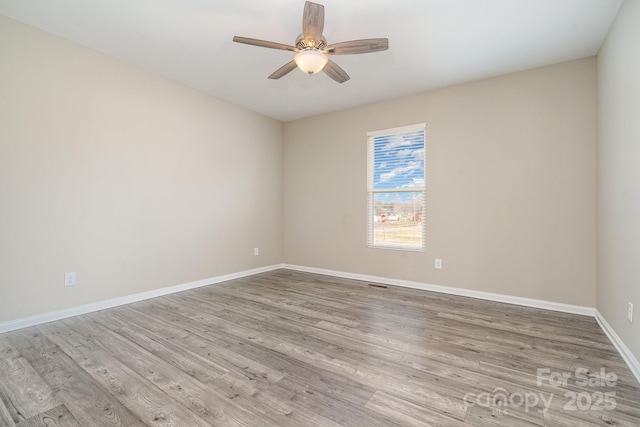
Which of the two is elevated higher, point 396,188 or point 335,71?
point 335,71

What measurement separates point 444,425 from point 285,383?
911 millimetres

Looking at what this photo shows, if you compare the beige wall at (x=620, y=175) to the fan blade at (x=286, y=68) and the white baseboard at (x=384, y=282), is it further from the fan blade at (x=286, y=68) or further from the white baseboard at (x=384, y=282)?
the fan blade at (x=286, y=68)

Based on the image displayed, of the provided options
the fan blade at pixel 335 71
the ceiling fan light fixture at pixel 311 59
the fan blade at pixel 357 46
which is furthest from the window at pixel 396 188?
the ceiling fan light fixture at pixel 311 59

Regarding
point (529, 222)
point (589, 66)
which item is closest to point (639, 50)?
point (589, 66)

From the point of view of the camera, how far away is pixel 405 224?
411 centimetres

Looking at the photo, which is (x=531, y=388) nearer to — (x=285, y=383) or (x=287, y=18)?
(x=285, y=383)

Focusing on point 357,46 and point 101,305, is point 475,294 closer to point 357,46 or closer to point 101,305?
point 357,46

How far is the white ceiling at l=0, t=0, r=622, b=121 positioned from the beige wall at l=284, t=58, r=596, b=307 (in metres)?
0.35

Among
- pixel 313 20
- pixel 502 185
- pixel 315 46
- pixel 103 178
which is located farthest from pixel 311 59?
pixel 502 185

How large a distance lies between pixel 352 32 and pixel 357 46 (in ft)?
1.58

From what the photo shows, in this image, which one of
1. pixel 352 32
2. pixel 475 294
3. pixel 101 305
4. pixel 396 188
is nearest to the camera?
pixel 352 32

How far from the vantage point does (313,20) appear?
6.70 ft

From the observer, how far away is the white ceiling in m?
2.30

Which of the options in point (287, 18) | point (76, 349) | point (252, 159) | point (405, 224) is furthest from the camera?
point (252, 159)
